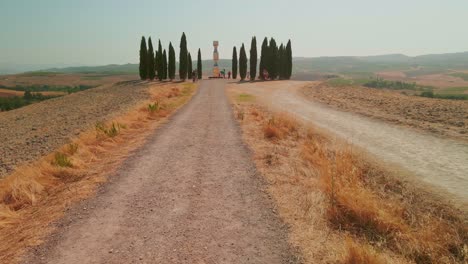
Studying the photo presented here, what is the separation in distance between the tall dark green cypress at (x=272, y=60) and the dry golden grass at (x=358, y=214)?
52.1 m

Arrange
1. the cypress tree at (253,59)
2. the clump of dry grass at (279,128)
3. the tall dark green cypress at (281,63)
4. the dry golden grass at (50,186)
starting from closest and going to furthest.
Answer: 1. the dry golden grass at (50,186)
2. the clump of dry grass at (279,128)
3. the tall dark green cypress at (281,63)
4. the cypress tree at (253,59)

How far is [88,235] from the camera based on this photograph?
5.80 meters

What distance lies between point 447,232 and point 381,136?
8.85 meters

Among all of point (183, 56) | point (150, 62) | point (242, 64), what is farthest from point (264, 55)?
point (150, 62)

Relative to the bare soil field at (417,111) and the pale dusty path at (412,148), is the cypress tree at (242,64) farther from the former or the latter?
the pale dusty path at (412,148)

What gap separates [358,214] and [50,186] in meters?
8.12

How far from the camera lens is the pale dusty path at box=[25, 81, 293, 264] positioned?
5.20 meters

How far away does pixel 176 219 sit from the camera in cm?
638

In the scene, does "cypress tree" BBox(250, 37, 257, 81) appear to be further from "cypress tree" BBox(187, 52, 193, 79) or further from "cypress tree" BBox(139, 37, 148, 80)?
"cypress tree" BBox(139, 37, 148, 80)

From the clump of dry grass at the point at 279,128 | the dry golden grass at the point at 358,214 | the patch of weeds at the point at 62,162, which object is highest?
the clump of dry grass at the point at 279,128

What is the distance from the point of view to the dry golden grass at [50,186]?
6016 millimetres

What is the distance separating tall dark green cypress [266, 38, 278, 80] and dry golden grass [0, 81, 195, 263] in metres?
50.2

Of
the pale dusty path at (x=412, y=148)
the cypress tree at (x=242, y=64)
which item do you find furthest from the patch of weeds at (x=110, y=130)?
the cypress tree at (x=242, y=64)

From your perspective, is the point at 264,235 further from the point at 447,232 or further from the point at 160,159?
the point at 160,159
